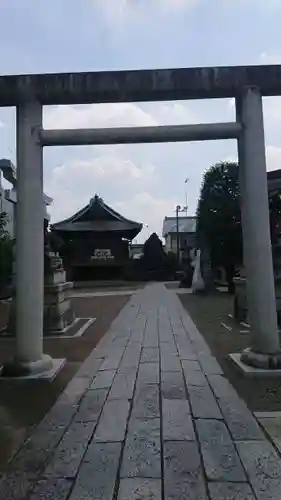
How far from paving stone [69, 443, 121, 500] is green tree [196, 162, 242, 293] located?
1909 cm

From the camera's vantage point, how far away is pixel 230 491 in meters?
3.01

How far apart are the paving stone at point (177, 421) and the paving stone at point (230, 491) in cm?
83

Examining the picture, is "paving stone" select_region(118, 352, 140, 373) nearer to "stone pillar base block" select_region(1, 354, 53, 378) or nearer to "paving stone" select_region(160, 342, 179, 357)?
"paving stone" select_region(160, 342, 179, 357)

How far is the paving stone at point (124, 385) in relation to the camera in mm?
5288

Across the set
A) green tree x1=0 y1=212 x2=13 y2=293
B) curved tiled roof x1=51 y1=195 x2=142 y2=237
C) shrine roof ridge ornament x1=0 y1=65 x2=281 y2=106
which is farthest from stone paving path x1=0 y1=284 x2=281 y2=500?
curved tiled roof x1=51 y1=195 x2=142 y2=237

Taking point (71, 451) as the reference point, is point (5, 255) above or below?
above

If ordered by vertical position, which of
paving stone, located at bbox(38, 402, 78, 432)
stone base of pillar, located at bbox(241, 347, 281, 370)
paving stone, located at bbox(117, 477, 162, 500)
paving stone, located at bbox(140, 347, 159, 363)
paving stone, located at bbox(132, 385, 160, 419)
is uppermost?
stone base of pillar, located at bbox(241, 347, 281, 370)

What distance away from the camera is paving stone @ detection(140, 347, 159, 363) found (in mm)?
7238

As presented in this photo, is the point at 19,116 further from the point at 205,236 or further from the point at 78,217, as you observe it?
the point at 78,217

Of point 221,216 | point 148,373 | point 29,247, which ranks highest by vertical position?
point 221,216

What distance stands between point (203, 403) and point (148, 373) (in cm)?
149

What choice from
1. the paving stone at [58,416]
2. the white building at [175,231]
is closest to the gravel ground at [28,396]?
the paving stone at [58,416]

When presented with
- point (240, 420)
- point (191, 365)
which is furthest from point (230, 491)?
point (191, 365)

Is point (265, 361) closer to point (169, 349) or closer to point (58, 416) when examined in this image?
point (169, 349)
